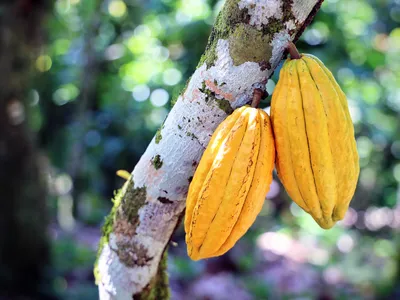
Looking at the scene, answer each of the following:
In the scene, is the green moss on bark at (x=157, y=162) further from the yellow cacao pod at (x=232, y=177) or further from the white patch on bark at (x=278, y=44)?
the white patch on bark at (x=278, y=44)

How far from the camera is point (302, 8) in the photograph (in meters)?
0.77

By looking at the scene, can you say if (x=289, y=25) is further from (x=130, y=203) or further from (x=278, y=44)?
(x=130, y=203)

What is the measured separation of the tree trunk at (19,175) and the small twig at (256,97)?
249 centimetres

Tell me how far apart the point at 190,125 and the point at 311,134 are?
0.20 meters

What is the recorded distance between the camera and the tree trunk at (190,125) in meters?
0.77

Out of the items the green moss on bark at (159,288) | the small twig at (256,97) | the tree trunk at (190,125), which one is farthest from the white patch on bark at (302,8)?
the green moss on bark at (159,288)

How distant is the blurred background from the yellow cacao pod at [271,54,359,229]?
3.91ft

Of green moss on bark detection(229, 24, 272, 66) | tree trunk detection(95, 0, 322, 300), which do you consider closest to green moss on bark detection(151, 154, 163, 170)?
tree trunk detection(95, 0, 322, 300)

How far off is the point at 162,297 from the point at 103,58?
9.96ft

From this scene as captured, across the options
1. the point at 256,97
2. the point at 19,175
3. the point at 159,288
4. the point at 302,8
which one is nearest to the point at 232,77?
the point at 256,97

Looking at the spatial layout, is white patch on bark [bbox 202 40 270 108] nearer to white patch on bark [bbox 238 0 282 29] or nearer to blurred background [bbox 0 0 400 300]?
white patch on bark [bbox 238 0 282 29]

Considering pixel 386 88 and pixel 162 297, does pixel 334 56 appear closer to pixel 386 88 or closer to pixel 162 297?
pixel 386 88

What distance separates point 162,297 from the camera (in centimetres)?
109

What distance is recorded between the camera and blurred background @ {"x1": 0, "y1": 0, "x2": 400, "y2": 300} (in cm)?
259
